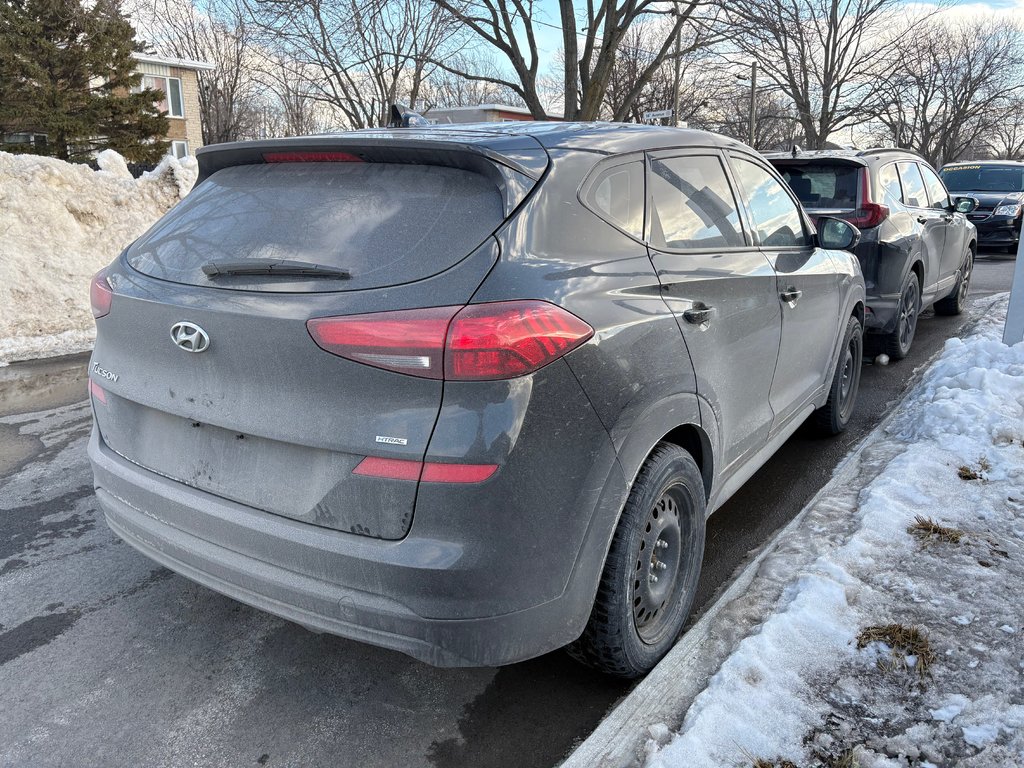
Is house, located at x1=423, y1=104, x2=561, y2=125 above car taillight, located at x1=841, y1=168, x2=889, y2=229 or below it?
above

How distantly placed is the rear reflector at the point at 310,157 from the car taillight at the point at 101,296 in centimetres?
70

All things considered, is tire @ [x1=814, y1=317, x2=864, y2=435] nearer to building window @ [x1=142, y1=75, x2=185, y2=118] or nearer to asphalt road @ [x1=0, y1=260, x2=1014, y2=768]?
asphalt road @ [x1=0, y1=260, x2=1014, y2=768]

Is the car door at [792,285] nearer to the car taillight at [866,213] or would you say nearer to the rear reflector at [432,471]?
the rear reflector at [432,471]

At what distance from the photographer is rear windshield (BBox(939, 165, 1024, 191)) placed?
17.5 meters

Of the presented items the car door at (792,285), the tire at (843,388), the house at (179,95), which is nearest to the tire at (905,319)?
the tire at (843,388)

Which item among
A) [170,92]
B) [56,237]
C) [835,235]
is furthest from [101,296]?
[170,92]

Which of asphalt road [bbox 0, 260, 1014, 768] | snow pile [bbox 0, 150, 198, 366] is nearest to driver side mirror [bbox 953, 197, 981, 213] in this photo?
asphalt road [bbox 0, 260, 1014, 768]

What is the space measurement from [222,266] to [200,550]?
0.86m

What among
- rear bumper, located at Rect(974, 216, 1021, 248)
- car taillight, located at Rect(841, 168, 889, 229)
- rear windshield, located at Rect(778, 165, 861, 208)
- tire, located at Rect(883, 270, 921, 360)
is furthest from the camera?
rear bumper, located at Rect(974, 216, 1021, 248)

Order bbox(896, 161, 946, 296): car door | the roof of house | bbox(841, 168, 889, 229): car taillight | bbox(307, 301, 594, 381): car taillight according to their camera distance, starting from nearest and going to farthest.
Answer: bbox(307, 301, 594, 381): car taillight → bbox(841, 168, 889, 229): car taillight → bbox(896, 161, 946, 296): car door → the roof of house

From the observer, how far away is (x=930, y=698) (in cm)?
245

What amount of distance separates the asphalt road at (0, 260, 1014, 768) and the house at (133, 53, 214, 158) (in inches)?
1409

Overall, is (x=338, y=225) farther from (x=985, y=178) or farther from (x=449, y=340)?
(x=985, y=178)

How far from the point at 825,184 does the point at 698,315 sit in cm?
465
